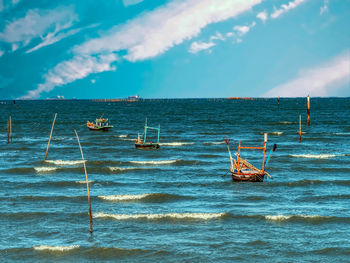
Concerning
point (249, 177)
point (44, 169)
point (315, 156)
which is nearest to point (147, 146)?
point (44, 169)

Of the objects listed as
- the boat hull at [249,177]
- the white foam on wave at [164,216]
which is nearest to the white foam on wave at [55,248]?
the white foam on wave at [164,216]

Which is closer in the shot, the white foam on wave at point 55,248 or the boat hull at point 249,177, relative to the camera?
the white foam on wave at point 55,248

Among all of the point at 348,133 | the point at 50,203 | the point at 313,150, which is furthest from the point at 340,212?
the point at 348,133

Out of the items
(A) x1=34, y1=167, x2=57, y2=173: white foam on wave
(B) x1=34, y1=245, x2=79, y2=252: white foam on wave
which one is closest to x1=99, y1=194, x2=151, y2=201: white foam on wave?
(B) x1=34, y1=245, x2=79, y2=252: white foam on wave

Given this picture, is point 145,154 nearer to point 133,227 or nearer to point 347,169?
point 347,169

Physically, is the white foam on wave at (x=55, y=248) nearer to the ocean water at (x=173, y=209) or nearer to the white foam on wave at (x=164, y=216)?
the ocean water at (x=173, y=209)

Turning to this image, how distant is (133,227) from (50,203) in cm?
726

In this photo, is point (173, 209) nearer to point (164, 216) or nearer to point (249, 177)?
point (164, 216)

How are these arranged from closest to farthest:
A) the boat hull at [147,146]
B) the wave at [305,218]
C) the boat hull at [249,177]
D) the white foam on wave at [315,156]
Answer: the wave at [305,218] < the boat hull at [249,177] < the white foam on wave at [315,156] < the boat hull at [147,146]

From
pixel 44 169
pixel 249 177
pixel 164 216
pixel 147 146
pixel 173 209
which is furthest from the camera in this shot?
pixel 147 146

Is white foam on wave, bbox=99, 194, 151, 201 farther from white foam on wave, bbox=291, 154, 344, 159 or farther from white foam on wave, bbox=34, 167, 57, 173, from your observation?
white foam on wave, bbox=291, 154, 344, 159

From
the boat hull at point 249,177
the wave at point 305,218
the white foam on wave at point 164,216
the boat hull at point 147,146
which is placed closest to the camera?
the wave at point 305,218

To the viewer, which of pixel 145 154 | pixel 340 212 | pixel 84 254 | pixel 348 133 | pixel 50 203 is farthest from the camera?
pixel 348 133

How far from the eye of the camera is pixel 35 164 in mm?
43531
